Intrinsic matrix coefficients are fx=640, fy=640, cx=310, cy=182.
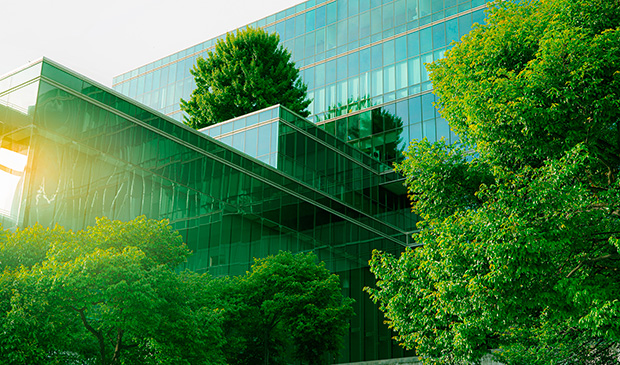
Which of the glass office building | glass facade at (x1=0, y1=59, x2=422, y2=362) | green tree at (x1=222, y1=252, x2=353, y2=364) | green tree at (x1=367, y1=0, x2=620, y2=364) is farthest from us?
green tree at (x1=222, y1=252, x2=353, y2=364)

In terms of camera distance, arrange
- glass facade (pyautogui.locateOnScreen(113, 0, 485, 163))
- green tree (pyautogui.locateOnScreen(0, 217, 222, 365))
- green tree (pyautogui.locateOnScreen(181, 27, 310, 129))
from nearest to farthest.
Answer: green tree (pyautogui.locateOnScreen(0, 217, 222, 365)), glass facade (pyautogui.locateOnScreen(113, 0, 485, 163)), green tree (pyautogui.locateOnScreen(181, 27, 310, 129))

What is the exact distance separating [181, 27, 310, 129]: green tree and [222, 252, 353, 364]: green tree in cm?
2206

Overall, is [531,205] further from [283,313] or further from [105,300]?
[283,313]

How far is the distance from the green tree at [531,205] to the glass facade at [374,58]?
24.7 meters

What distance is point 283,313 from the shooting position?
2395 centimetres

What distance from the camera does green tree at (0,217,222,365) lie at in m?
14.9

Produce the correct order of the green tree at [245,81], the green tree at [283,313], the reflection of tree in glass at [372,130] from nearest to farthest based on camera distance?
the green tree at [283,313], the reflection of tree in glass at [372,130], the green tree at [245,81]

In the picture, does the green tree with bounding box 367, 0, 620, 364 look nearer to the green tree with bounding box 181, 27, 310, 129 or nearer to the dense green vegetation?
the dense green vegetation

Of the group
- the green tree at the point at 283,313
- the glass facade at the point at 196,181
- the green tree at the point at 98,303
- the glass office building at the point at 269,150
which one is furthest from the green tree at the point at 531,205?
the glass office building at the point at 269,150

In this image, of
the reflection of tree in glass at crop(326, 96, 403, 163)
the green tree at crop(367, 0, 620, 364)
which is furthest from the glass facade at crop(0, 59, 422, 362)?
the green tree at crop(367, 0, 620, 364)

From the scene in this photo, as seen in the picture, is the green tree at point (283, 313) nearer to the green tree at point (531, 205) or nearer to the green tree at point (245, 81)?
the green tree at point (531, 205)

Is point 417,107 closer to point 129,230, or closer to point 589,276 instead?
point 129,230

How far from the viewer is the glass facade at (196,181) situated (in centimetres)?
2186

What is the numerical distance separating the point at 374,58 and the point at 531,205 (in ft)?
111
